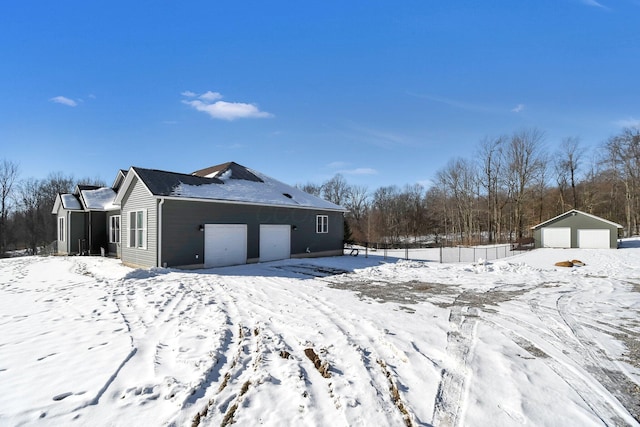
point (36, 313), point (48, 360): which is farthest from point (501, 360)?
point (36, 313)

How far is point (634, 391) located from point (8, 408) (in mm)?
6248

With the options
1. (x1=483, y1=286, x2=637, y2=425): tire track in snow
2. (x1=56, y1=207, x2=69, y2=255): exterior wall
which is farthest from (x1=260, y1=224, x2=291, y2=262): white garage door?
(x1=56, y1=207, x2=69, y2=255): exterior wall

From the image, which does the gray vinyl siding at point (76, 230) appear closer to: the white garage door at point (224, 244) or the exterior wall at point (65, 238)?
the exterior wall at point (65, 238)

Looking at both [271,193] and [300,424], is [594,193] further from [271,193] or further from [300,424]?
[300,424]

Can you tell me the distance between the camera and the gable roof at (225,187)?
41.4ft

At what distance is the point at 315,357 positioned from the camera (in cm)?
420

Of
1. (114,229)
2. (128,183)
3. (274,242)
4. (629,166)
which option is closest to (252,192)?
Answer: (274,242)

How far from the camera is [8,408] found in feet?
9.53

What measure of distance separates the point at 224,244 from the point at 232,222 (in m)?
1.01

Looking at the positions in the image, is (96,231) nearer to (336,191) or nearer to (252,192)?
(252,192)

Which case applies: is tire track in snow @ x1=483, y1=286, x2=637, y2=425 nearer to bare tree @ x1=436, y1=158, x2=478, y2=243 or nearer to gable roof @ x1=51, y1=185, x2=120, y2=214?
gable roof @ x1=51, y1=185, x2=120, y2=214

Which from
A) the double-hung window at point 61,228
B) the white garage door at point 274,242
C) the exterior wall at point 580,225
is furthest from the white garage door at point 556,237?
the double-hung window at point 61,228

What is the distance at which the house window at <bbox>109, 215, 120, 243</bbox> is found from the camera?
18.0m

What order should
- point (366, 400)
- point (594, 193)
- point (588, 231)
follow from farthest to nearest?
1. point (594, 193)
2. point (588, 231)
3. point (366, 400)
